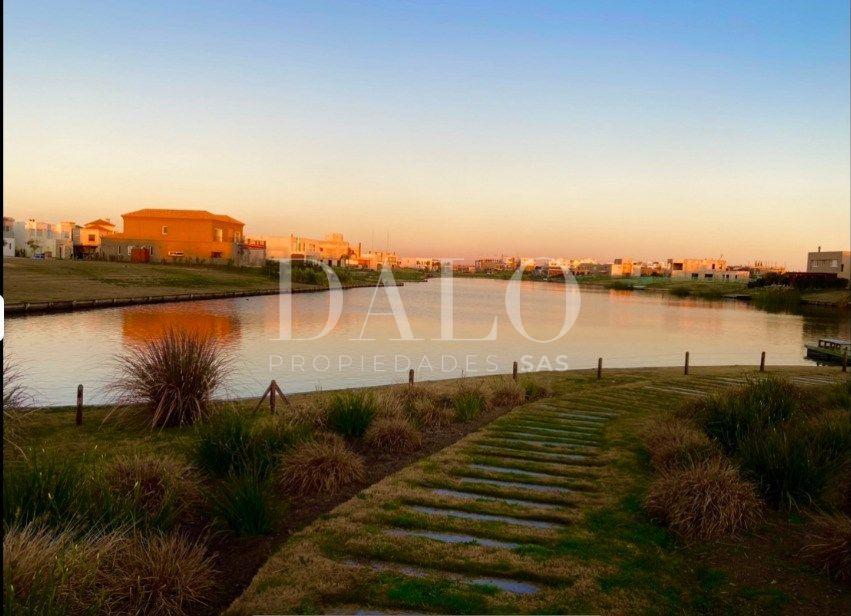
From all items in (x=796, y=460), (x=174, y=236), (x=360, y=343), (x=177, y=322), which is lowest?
(x=360, y=343)

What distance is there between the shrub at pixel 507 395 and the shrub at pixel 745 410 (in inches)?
153

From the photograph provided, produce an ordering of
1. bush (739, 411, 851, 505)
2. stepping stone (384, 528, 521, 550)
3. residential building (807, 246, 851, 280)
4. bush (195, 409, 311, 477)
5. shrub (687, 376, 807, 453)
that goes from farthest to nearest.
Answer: residential building (807, 246, 851, 280) → shrub (687, 376, 807, 453) → bush (195, 409, 311, 477) → bush (739, 411, 851, 505) → stepping stone (384, 528, 521, 550)

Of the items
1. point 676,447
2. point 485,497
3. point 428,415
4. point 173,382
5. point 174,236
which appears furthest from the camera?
point 174,236

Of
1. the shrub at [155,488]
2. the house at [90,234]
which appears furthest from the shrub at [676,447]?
the house at [90,234]

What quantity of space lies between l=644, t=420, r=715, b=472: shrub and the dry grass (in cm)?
153

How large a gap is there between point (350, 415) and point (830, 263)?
115 metres

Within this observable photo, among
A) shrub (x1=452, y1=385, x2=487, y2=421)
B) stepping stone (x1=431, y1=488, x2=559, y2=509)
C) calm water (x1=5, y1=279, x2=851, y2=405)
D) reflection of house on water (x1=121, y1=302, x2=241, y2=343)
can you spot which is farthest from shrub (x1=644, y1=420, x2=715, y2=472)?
reflection of house on water (x1=121, y1=302, x2=241, y2=343)

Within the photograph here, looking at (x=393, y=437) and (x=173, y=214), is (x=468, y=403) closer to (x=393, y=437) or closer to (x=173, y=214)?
(x=393, y=437)

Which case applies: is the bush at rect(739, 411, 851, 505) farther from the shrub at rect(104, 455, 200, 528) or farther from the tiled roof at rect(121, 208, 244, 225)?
the tiled roof at rect(121, 208, 244, 225)

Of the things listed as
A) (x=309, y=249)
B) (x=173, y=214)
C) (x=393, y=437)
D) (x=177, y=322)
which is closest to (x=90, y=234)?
(x=173, y=214)

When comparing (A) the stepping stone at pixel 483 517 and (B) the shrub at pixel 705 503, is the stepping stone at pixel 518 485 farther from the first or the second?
(B) the shrub at pixel 705 503

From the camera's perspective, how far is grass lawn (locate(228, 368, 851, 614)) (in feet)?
17.1

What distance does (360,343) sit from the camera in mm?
28719

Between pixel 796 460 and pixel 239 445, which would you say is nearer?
pixel 796 460
